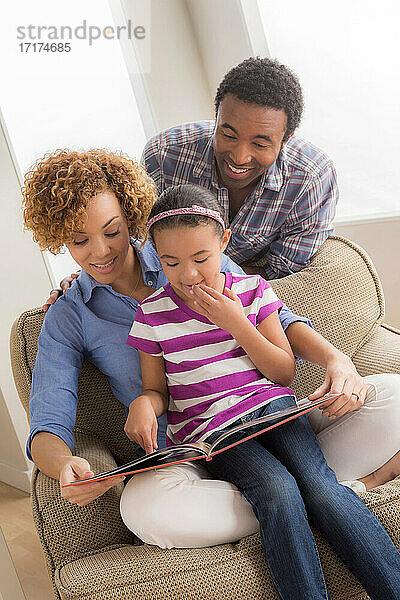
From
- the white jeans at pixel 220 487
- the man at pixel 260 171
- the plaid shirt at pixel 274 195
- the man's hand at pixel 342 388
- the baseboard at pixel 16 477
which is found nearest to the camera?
the white jeans at pixel 220 487

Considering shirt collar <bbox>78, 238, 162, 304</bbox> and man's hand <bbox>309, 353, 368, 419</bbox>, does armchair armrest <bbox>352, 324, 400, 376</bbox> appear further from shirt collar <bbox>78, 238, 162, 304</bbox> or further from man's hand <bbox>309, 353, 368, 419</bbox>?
shirt collar <bbox>78, 238, 162, 304</bbox>

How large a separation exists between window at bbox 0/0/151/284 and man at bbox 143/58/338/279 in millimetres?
920

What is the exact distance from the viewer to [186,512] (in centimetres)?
122

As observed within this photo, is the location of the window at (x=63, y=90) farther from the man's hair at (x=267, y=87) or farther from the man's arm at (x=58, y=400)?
the man's arm at (x=58, y=400)

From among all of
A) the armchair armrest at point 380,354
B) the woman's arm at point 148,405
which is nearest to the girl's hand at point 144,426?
the woman's arm at point 148,405

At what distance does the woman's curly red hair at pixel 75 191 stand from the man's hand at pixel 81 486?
47 centimetres

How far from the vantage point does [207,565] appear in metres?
1.17

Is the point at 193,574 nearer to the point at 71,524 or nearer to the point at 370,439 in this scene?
the point at 71,524

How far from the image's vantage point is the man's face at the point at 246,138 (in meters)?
1.69

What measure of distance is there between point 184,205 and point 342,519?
0.68 meters

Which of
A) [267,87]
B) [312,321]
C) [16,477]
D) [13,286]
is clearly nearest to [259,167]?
[267,87]

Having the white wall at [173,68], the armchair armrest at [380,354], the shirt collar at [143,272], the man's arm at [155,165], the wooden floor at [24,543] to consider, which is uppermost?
the white wall at [173,68]

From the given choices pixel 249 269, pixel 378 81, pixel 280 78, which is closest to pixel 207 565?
pixel 249 269

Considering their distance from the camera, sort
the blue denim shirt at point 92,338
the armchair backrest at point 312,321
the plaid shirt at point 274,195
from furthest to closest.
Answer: the plaid shirt at point 274,195 < the armchair backrest at point 312,321 < the blue denim shirt at point 92,338
